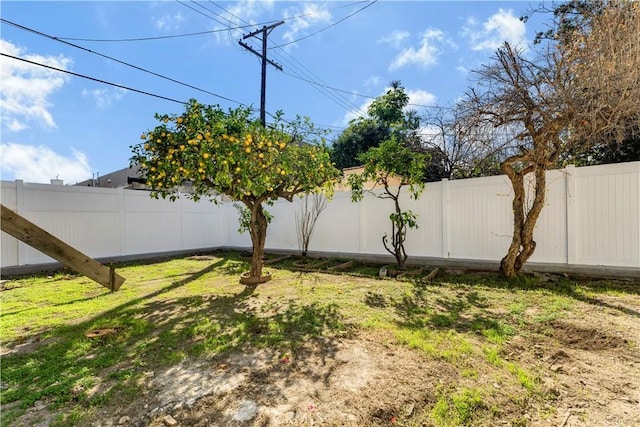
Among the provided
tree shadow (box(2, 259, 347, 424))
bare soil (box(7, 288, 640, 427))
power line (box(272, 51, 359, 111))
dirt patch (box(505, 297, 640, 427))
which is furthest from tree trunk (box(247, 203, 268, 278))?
power line (box(272, 51, 359, 111))

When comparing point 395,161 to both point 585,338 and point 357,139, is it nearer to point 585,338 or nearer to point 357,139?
point 585,338

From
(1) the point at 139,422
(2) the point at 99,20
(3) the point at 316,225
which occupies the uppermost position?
(2) the point at 99,20

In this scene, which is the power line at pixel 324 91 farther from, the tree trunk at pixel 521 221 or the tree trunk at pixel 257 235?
the tree trunk at pixel 521 221

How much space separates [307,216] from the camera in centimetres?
842

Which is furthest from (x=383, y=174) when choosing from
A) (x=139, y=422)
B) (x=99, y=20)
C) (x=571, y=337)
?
(x=99, y=20)

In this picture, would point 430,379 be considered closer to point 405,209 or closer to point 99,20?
point 405,209

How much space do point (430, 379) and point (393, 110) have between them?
18.7 metres

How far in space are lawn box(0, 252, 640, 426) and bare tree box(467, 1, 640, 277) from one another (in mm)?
1924

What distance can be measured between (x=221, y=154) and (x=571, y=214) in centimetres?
559

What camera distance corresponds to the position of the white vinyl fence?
4836 mm

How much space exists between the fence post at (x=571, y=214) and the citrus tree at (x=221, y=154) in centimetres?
410

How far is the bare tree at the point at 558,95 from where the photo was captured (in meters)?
3.59

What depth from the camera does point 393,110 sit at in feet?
62.0

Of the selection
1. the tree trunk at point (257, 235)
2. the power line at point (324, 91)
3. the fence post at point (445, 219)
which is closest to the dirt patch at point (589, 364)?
the fence post at point (445, 219)
